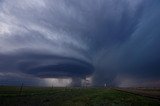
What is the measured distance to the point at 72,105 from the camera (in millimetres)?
29328

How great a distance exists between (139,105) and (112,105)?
3.44 meters

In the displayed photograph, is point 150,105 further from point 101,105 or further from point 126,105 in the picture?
point 101,105

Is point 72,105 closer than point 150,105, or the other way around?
point 150,105

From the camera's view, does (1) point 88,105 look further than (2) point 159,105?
Yes

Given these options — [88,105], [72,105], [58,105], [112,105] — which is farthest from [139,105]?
[58,105]

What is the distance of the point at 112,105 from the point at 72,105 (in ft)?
17.3

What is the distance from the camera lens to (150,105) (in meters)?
27.5

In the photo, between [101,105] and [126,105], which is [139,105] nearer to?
[126,105]

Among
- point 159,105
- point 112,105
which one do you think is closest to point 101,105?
point 112,105

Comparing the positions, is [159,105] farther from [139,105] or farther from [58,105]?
[58,105]

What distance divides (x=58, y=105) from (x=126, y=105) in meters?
8.74

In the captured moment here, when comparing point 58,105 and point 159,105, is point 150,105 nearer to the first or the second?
point 159,105

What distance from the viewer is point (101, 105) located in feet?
91.2

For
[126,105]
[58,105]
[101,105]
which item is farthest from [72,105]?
[126,105]
